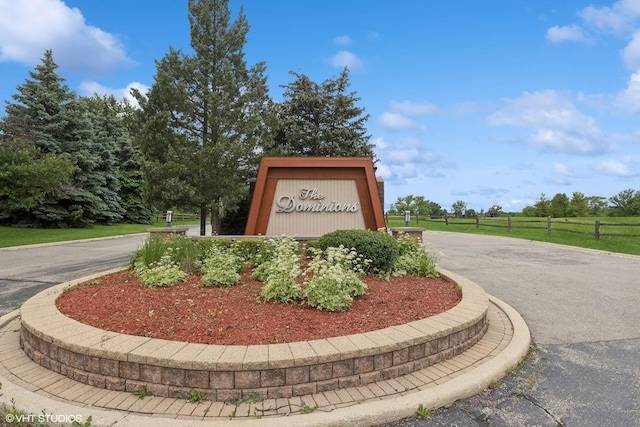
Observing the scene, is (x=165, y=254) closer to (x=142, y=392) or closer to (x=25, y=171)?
(x=142, y=392)

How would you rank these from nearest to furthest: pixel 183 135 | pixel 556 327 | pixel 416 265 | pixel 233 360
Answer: pixel 233 360 → pixel 556 327 → pixel 416 265 → pixel 183 135

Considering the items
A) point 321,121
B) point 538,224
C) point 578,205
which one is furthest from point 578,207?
point 321,121

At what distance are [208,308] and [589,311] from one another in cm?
553

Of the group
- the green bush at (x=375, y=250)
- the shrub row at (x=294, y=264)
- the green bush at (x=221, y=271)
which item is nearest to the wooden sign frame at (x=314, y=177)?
the shrub row at (x=294, y=264)

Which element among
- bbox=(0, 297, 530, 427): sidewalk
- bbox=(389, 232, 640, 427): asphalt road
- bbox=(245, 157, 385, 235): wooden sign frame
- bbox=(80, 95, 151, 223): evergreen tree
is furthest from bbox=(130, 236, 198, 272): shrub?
bbox=(80, 95, 151, 223): evergreen tree

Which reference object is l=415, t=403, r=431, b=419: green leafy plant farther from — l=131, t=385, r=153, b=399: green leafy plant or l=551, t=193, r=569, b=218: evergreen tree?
l=551, t=193, r=569, b=218: evergreen tree

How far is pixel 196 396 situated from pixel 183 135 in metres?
13.2

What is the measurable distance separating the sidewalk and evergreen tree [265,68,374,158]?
21963mm

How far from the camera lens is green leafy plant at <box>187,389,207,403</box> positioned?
2.66 metres

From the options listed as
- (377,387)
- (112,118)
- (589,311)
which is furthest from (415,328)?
(112,118)

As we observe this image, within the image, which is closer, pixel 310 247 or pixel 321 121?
pixel 310 247

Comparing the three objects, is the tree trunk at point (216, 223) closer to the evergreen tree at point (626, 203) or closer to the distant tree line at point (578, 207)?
the distant tree line at point (578, 207)

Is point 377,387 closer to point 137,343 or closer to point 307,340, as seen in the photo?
point 307,340

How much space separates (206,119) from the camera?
15.5 metres
